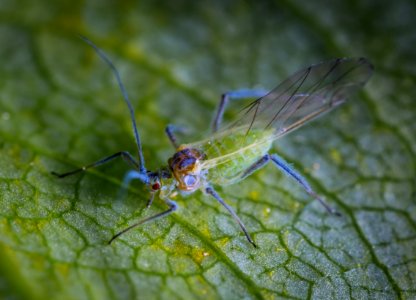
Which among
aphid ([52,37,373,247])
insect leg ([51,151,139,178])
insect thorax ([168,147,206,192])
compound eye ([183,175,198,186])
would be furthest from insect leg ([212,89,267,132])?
insect leg ([51,151,139,178])

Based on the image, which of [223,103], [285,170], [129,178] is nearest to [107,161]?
[129,178]

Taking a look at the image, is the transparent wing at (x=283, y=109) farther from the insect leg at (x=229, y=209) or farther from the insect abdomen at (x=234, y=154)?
the insect leg at (x=229, y=209)

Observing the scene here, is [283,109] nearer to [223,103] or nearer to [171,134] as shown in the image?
[223,103]

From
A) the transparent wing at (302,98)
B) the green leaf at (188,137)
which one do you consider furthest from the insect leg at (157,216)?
the transparent wing at (302,98)

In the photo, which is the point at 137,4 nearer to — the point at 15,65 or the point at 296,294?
the point at 15,65

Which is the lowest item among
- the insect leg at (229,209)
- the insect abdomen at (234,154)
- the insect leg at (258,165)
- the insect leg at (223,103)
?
the insect leg at (229,209)

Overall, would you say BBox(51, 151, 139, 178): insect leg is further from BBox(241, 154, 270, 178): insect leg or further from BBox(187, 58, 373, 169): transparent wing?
BBox(241, 154, 270, 178): insect leg

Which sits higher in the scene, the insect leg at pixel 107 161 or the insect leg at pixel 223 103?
the insect leg at pixel 223 103
